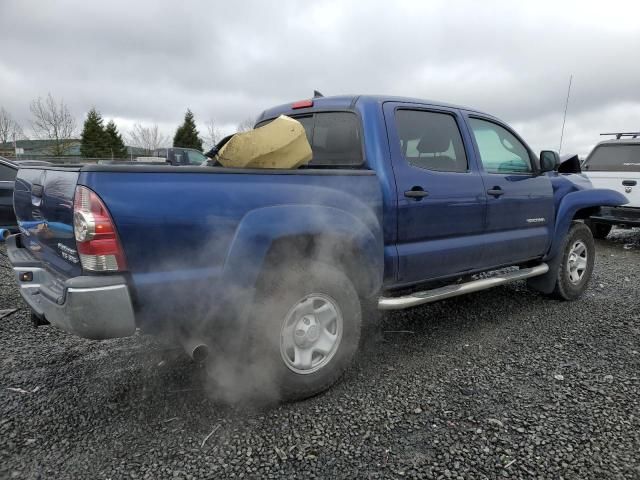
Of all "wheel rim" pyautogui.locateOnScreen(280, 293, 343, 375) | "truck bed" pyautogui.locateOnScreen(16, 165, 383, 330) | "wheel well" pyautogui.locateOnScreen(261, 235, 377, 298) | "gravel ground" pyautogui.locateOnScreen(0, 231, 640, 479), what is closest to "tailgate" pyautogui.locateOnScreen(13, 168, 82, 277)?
"truck bed" pyautogui.locateOnScreen(16, 165, 383, 330)

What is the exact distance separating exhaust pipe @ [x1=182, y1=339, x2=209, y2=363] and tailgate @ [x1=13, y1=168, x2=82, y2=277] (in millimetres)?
639

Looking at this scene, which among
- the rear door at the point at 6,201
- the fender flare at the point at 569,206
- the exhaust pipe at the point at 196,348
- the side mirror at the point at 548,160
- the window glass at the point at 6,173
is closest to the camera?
the exhaust pipe at the point at 196,348

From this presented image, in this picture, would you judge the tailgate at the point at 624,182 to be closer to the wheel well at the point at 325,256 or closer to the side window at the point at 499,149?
the side window at the point at 499,149

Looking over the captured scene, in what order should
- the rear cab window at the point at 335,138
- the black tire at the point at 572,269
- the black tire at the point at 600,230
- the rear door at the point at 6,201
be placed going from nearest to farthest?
the rear cab window at the point at 335,138 < the black tire at the point at 572,269 < the rear door at the point at 6,201 < the black tire at the point at 600,230

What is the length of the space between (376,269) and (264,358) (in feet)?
2.99

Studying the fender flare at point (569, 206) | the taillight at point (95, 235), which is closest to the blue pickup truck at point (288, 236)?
the taillight at point (95, 235)

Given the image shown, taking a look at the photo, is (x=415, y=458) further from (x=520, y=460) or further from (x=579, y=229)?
(x=579, y=229)

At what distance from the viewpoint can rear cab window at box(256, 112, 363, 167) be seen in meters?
3.20

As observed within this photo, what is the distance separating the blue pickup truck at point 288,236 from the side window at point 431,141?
0.04 feet

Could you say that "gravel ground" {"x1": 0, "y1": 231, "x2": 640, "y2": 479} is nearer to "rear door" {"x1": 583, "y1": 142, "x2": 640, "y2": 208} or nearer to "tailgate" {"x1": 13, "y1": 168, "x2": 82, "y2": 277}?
"tailgate" {"x1": 13, "y1": 168, "x2": 82, "y2": 277}

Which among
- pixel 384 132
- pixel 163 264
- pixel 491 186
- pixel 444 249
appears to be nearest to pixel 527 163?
pixel 491 186

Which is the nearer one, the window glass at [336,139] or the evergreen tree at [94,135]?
the window glass at [336,139]

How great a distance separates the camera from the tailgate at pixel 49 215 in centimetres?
222

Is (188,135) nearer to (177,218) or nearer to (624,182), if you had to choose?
(624,182)
